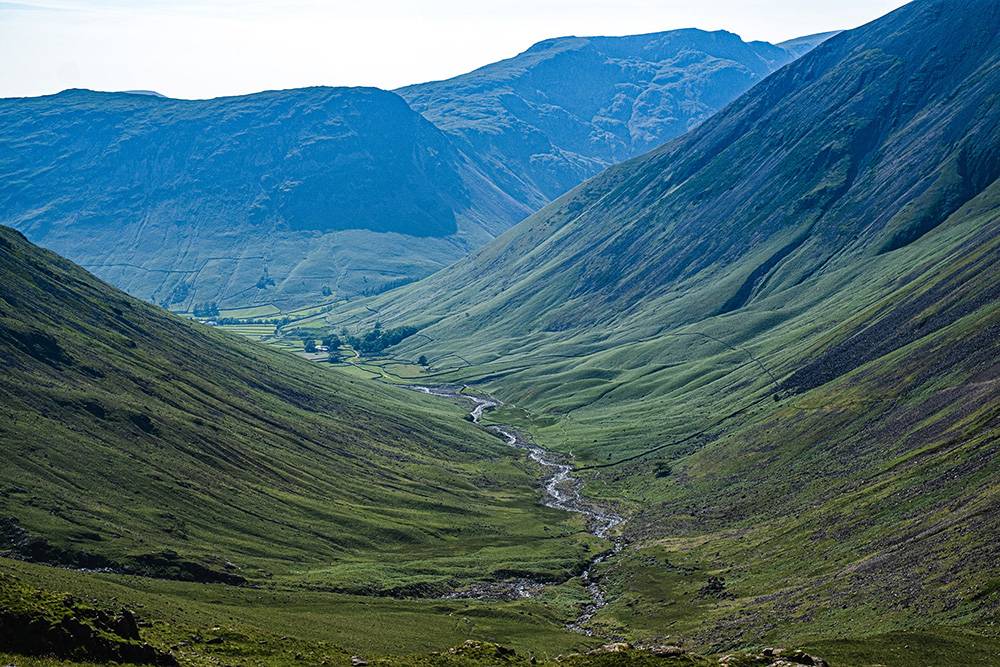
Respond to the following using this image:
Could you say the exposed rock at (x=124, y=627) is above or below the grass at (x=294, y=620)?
below

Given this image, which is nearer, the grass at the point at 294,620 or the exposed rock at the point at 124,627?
the exposed rock at the point at 124,627

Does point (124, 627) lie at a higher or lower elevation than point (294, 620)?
lower

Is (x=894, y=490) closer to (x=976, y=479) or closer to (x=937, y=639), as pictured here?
(x=976, y=479)

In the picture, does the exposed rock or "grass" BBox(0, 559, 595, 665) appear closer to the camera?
the exposed rock

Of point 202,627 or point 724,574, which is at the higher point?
point 724,574

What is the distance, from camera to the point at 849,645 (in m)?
98.2

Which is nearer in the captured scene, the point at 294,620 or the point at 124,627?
the point at 124,627

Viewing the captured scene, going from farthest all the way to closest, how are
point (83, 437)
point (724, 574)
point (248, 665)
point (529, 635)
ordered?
1. point (83, 437)
2. point (724, 574)
3. point (529, 635)
4. point (248, 665)

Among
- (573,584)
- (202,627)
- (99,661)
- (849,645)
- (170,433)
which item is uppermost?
(170,433)

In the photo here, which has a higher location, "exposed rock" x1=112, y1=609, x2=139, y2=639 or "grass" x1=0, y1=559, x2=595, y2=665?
"grass" x1=0, y1=559, x2=595, y2=665

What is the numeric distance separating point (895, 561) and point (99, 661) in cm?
10757

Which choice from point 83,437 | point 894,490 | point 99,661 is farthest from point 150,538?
point 894,490

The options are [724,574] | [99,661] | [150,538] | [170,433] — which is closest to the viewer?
[99,661]

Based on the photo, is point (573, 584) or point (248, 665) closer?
point (248, 665)
